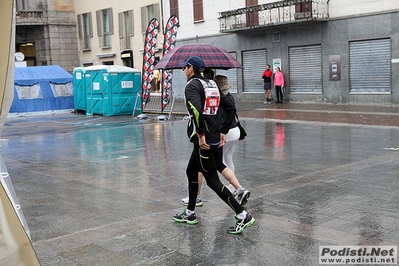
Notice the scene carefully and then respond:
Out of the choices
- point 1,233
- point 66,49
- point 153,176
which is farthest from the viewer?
point 66,49

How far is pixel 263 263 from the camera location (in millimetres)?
4590

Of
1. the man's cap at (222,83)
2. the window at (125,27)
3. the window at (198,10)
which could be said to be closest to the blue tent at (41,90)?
the window at (198,10)

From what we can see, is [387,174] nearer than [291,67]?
Yes

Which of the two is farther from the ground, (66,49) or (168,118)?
(66,49)

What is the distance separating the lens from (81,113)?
24750mm

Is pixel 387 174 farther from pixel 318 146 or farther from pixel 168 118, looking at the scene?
pixel 168 118

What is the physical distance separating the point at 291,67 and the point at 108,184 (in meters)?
17.3

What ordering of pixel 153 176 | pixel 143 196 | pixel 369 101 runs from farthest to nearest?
pixel 369 101 < pixel 153 176 < pixel 143 196

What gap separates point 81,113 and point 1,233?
22.1m

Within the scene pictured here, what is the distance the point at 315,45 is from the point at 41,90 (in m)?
12.5

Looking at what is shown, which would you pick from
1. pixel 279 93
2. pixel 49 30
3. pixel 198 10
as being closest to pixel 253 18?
pixel 279 93


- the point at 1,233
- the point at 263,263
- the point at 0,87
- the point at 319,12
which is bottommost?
the point at 263,263

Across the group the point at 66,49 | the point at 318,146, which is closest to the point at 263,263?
the point at 318,146

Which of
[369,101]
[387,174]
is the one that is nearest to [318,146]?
[387,174]
